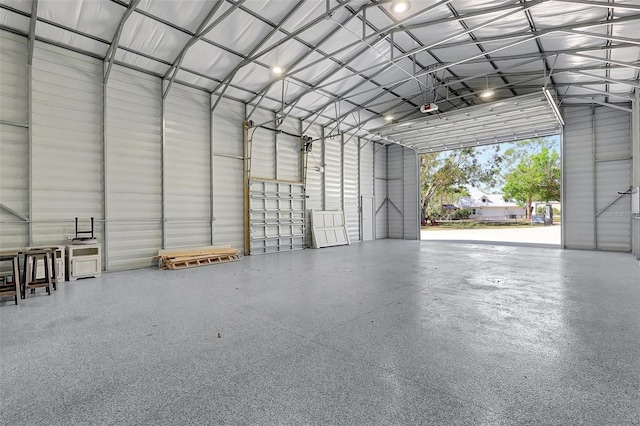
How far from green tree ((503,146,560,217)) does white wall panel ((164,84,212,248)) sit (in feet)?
91.7

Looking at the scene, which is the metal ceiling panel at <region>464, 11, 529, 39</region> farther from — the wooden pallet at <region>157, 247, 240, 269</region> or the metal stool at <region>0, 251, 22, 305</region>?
the metal stool at <region>0, 251, 22, 305</region>

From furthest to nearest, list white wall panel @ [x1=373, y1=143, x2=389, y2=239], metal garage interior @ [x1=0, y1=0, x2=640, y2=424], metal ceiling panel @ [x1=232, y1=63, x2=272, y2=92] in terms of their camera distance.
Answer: white wall panel @ [x1=373, y1=143, x2=389, y2=239] < metal ceiling panel @ [x1=232, y1=63, x2=272, y2=92] < metal garage interior @ [x1=0, y1=0, x2=640, y2=424]

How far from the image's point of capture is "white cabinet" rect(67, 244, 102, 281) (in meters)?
6.48

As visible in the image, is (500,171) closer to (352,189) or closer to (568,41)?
(352,189)

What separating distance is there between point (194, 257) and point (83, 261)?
2.38 meters

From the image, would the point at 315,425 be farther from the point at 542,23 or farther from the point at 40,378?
the point at 542,23

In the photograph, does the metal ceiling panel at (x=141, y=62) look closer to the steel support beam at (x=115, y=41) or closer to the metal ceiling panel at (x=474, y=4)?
the steel support beam at (x=115, y=41)

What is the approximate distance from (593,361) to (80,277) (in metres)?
8.50

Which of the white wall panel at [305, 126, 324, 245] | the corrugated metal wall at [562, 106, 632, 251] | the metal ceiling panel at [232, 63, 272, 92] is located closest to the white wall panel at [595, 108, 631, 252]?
the corrugated metal wall at [562, 106, 632, 251]

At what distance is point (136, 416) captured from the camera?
206cm

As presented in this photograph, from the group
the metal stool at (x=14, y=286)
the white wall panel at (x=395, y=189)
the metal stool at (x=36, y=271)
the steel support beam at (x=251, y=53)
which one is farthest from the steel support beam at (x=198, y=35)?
the white wall panel at (x=395, y=189)

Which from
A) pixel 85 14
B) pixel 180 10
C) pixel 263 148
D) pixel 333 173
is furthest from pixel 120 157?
pixel 333 173

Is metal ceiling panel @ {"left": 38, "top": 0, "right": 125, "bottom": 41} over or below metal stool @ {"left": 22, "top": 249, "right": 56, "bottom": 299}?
over

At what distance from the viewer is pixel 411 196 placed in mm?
15727
